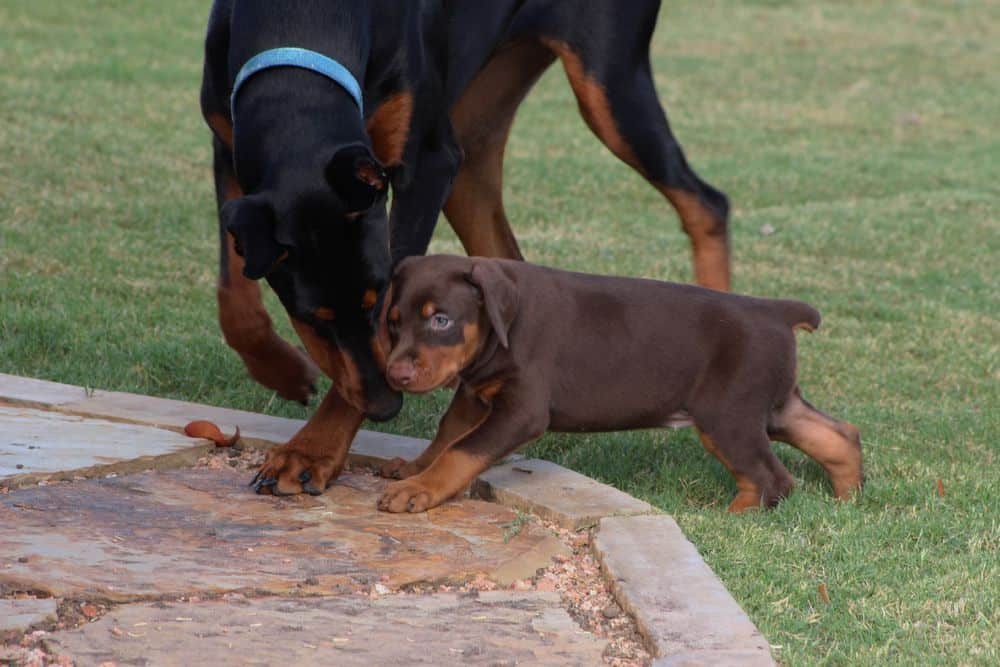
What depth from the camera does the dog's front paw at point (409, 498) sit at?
377 centimetres

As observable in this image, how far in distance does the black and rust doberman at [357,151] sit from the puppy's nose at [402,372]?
206 mm

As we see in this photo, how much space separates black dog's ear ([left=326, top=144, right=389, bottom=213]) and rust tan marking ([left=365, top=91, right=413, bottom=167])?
60cm

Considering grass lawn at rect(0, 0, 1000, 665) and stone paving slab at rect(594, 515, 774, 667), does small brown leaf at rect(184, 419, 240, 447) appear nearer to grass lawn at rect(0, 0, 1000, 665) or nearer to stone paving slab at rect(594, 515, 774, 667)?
grass lawn at rect(0, 0, 1000, 665)

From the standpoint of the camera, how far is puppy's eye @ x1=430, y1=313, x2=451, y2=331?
391 cm

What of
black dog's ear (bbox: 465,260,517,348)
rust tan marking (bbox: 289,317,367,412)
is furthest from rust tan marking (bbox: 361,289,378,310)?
black dog's ear (bbox: 465,260,517,348)

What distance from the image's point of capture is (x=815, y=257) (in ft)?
25.8

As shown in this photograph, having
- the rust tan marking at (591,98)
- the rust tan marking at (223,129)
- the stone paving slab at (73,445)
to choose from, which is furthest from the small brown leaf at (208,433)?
the rust tan marking at (591,98)

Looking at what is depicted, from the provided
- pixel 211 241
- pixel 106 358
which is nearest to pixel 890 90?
pixel 211 241

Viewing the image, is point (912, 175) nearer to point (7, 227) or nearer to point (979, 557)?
point (7, 227)

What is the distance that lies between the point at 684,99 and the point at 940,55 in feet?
12.7

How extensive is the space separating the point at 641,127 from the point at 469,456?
2.02 m

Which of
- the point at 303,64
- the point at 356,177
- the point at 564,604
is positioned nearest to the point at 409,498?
the point at 564,604

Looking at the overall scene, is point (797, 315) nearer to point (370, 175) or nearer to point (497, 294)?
point (497, 294)

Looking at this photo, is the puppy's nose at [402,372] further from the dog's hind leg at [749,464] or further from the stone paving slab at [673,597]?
the dog's hind leg at [749,464]
